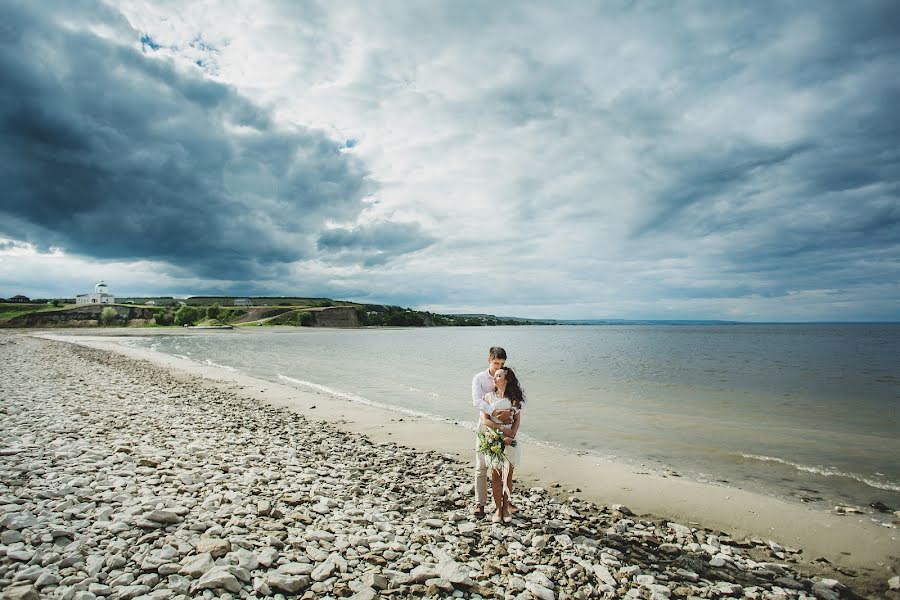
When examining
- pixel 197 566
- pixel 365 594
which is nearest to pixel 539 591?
pixel 365 594

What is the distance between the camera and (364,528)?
23.2 feet

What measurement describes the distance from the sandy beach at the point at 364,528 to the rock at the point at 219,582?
0.02 m

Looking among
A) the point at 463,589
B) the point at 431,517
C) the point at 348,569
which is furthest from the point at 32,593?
the point at 431,517

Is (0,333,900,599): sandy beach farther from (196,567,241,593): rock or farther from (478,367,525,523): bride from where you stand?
(478,367,525,523): bride

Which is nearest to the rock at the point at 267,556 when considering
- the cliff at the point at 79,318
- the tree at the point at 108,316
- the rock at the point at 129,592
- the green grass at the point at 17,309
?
the rock at the point at 129,592

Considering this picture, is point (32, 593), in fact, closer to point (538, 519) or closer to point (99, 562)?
point (99, 562)

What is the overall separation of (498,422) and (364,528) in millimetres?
2850

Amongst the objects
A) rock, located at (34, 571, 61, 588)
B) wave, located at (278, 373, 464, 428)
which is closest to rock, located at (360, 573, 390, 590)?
rock, located at (34, 571, 61, 588)

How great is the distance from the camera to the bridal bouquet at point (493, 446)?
7.71 metres

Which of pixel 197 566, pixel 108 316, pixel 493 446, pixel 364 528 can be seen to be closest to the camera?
pixel 197 566

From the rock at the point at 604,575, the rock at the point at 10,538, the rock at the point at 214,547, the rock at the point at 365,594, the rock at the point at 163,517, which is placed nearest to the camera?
the rock at the point at 365,594

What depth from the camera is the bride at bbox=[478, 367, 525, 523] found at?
24.5ft

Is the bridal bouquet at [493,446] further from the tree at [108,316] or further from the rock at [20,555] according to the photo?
the tree at [108,316]

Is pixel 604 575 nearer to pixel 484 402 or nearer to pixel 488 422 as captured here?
pixel 488 422
